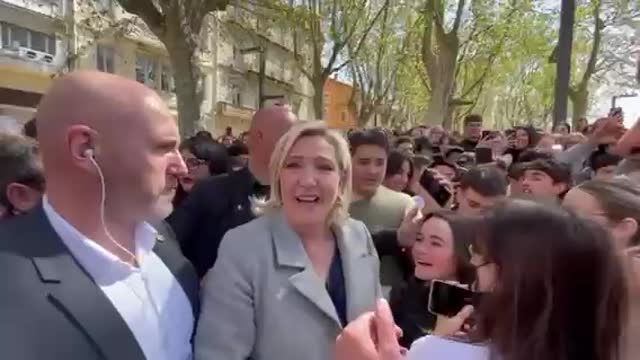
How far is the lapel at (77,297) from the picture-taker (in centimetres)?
164

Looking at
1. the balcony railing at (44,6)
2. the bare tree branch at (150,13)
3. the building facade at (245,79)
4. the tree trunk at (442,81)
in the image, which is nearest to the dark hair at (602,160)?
the bare tree branch at (150,13)

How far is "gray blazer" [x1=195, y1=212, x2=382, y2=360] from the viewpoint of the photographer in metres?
2.31

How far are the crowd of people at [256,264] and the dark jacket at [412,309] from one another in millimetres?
266

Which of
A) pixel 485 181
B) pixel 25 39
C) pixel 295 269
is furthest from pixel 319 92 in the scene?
pixel 295 269

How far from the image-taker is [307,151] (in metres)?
2.71

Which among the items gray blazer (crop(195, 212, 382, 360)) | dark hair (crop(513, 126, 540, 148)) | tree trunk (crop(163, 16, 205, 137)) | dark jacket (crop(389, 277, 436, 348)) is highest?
tree trunk (crop(163, 16, 205, 137))

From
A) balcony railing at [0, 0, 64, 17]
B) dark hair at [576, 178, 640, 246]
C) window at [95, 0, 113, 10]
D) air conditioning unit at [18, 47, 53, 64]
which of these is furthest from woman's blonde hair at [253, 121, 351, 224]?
balcony railing at [0, 0, 64, 17]

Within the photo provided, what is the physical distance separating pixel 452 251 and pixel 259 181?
1152 millimetres

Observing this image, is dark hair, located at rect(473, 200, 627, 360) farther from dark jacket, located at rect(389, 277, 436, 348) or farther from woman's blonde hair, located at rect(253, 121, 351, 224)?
dark jacket, located at rect(389, 277, 436, 348)

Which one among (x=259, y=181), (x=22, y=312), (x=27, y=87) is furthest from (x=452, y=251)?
(x=27, y=87)

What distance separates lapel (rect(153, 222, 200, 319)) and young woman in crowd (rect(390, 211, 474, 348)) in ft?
3.94

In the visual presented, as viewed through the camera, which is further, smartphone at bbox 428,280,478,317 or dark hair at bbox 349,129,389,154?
dark hair at bbox 349,129,389,154

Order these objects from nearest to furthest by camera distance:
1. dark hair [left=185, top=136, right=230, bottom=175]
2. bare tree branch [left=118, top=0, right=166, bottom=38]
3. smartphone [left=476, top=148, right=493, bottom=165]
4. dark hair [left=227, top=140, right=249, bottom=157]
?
dark hair [left=185, top=136, right=230, bottom=175] < smartphone [left=476, top=148, right=493, bottom=165] < dark hair [left=227, top=140, right=249, bottom=157] < bare tree branch [left=118, top=0, right=166, bottom=38]

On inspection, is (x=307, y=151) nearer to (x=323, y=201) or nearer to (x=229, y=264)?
(x=323, y=201)
